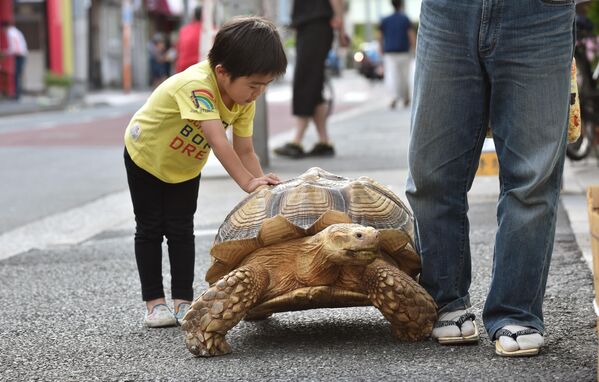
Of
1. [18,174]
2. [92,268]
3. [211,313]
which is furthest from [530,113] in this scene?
[18,174]

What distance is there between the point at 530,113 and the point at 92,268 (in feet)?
9.36

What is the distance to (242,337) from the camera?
405 centimetres

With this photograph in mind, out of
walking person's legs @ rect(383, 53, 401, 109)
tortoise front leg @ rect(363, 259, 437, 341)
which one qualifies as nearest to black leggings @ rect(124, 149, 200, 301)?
tortoise front leg @ rect(363, 259, 437, 341)

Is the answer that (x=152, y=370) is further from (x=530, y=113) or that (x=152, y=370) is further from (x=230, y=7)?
(x=230, y=7)

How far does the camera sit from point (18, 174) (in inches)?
440

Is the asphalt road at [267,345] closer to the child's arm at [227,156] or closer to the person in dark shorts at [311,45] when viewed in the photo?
the child's arm at [227,156]

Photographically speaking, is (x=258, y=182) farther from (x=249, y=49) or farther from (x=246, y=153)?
(x=249, y=49)

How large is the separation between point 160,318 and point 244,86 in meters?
0.95

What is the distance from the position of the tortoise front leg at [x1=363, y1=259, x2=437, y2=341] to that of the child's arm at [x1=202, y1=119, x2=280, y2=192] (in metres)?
0.55

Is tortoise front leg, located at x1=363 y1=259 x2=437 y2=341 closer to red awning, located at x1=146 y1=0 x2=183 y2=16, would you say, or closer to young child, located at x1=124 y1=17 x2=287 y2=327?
young child, located at x1=124 y1=17 x2=287 y2=327

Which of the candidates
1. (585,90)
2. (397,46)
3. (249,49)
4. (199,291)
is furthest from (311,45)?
(397,46)

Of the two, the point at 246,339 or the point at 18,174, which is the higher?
the point at 246,339

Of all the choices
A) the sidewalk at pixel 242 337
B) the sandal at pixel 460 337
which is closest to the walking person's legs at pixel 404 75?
the sidewalk at pixel 242 337

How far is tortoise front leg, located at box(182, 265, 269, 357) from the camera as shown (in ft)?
12.1
